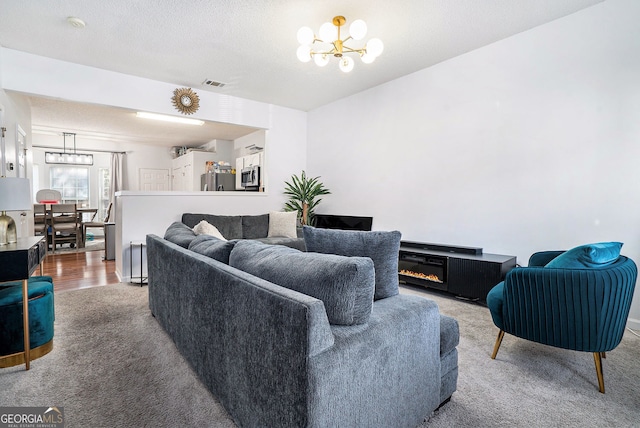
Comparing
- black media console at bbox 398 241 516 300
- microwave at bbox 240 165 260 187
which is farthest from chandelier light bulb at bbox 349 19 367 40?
microwave at bbox 240 165 260 187

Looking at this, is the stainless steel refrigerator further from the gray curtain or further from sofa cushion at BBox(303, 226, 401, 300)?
sofa cushion at BBox(303, 226, 401, 300)

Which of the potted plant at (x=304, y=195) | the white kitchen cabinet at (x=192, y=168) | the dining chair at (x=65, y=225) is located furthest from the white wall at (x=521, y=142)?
the dining chair at (x=65, y=225)

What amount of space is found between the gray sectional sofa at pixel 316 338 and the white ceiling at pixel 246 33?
88.5 inches

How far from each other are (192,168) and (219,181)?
1329mm

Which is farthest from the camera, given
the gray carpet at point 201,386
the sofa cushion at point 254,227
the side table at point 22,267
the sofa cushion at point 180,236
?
the sofa cushion at point 254,227

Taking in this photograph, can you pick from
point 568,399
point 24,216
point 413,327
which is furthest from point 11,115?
point 568,399

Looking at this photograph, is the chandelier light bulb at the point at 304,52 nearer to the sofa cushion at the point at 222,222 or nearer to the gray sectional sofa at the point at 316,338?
the gray sectional sofa at the point at 316,338

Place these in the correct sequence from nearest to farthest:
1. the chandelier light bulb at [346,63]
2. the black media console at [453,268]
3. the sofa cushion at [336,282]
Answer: the sofa cushion at [336,282], the chandelier light bulb at [346,63], the black media console at [453,268]

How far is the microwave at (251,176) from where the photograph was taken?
6.07 m

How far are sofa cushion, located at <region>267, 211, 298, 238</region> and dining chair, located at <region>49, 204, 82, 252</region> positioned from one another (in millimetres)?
4327

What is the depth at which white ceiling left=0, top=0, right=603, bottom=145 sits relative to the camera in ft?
9.10

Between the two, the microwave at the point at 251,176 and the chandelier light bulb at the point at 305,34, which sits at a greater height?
the chandelier light bulb at the point at 305,34

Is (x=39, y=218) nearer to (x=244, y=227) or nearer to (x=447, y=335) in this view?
(x=244, y=227)

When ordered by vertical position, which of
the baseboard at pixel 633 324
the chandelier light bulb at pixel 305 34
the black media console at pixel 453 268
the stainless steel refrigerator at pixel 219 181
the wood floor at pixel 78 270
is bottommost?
the wood floor at pixel 78 270
